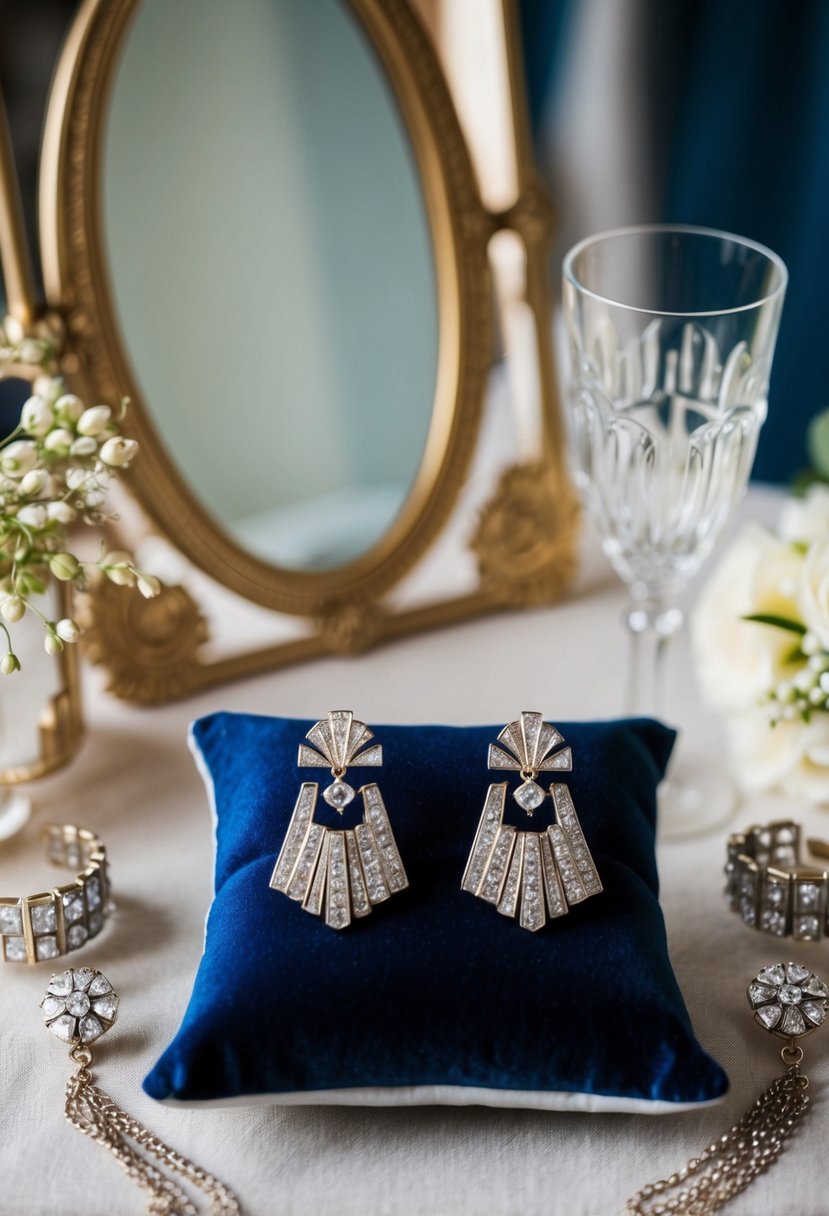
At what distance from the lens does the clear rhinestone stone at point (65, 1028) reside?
2.18 ft

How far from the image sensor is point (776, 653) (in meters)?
0.84

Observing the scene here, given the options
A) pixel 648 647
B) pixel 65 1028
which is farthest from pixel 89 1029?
pixel 648 647

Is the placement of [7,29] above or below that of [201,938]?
above

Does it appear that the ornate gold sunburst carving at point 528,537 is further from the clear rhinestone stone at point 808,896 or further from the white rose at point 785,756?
the clear rhinestone stone at point 808,896

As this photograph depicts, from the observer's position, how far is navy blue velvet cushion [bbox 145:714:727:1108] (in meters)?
0.59

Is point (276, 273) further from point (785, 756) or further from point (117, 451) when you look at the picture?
point (785, 756)

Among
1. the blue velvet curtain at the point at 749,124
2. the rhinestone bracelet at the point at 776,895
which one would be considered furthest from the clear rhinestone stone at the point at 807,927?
the blue velvet curtain at the point at 749,124

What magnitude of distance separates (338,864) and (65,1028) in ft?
0.56

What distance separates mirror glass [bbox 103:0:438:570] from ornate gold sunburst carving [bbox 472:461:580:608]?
3.1 inches

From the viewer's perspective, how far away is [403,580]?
1.01m

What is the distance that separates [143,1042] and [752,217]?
111 centimetres

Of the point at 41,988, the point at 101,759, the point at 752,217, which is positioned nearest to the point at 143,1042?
the point at 41,988

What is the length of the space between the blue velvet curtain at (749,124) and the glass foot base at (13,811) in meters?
1.00

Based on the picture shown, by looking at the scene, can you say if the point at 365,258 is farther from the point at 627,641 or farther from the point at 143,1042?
the point at 143,1042
